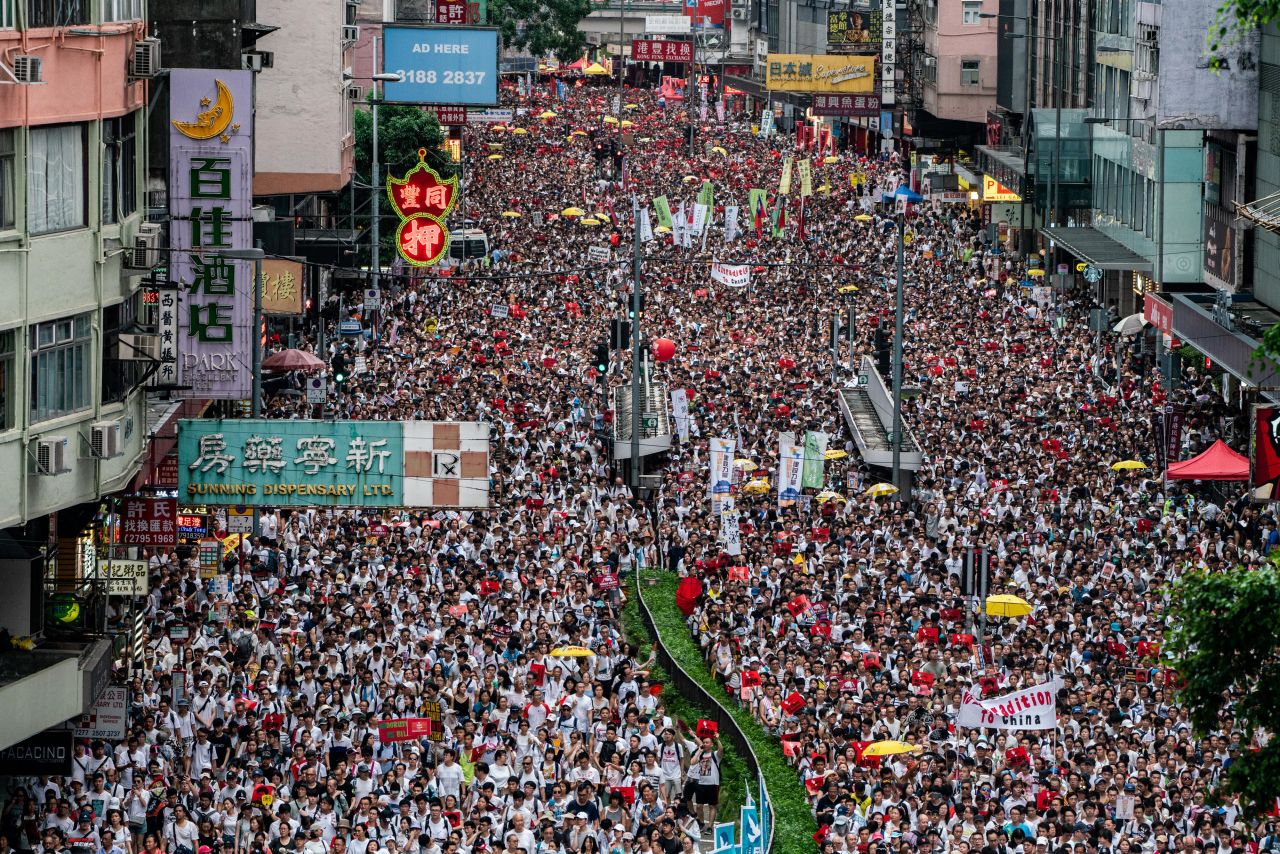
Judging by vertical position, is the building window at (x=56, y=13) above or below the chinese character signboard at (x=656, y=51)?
below

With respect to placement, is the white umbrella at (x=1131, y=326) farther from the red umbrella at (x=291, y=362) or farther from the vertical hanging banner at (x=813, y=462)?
the red umbrella at (x=291, y=362)

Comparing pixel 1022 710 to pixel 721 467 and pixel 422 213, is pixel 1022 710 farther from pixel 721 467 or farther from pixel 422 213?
pixel 422 213

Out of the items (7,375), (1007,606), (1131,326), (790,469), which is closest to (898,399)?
(790,469)

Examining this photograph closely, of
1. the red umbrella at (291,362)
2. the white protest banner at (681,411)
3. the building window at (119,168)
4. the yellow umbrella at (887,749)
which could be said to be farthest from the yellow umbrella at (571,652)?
the red umbrella at (291,362)

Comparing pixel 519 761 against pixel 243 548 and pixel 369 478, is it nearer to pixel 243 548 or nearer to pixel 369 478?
pixel 369 478

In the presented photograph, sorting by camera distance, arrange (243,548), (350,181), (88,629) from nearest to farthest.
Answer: (88,629) < (243,548) < (350,181)


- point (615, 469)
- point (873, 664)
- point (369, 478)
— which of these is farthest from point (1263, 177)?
point (369, 478)

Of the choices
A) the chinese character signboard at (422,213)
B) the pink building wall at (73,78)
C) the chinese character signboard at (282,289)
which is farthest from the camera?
the chinese character signboard at (422,213)
